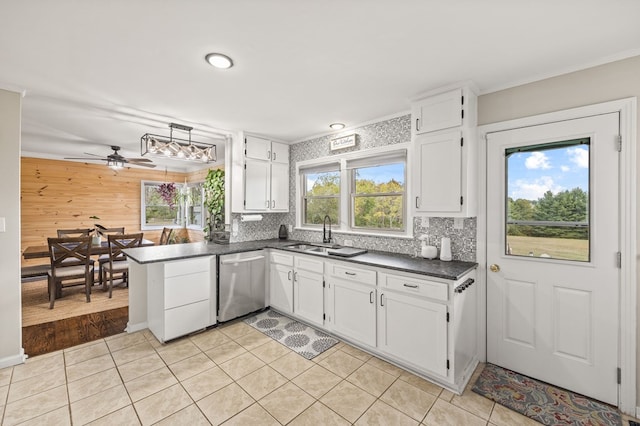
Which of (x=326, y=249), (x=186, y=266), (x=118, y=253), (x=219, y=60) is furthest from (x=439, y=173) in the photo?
(x=118, y=253)

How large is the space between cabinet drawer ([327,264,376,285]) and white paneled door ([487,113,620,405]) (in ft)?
3.41

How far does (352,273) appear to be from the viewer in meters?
2.73

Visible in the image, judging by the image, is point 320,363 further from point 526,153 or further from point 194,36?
point 194,36

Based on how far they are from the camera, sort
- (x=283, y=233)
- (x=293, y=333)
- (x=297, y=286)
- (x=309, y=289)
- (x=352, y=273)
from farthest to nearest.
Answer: (x=283, y=233)
(x=297, y=286)
(x=309, y=289)
(x=293, y=333)
(x=352, y=273)

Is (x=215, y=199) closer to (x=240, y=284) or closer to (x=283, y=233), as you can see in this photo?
(x=283, y=233)

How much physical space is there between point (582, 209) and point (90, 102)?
14.5 ft

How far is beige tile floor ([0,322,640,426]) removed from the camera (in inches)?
73.0

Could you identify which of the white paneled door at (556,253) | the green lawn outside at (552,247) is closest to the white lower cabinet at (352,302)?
the white paneled door at (556,253)

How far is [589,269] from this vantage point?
2041 millimetres

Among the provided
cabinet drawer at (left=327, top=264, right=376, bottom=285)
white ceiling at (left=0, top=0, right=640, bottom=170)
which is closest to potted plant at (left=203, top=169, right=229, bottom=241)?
white ceiling at (left=0, top=0, right=640, bottom=170)

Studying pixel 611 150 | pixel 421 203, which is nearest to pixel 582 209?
pixel 611 150

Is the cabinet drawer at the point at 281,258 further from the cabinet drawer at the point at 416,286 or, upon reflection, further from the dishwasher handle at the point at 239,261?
the cabinet drawer at the point at 416,286

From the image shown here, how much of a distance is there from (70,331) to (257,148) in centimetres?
308

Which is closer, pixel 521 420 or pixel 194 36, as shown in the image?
pixel 194 36
